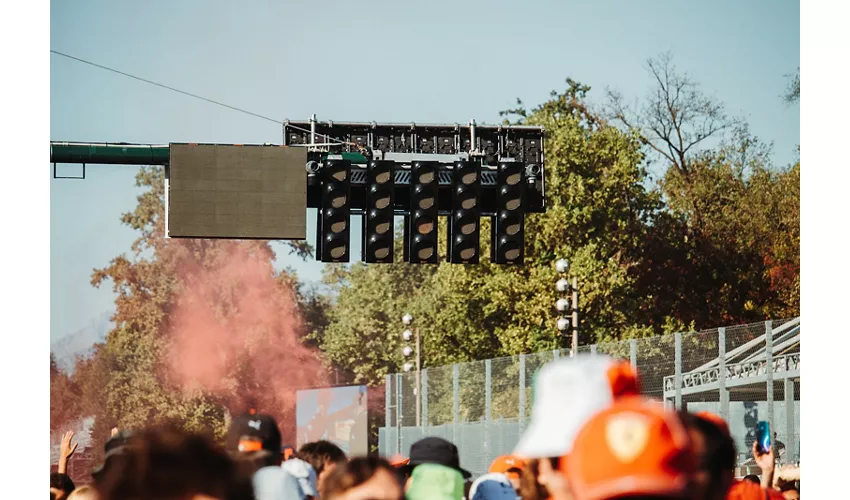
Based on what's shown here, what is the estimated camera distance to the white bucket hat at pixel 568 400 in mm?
3119

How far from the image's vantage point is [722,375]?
68.7 ft

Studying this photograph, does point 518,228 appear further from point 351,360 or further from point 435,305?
point 351,360

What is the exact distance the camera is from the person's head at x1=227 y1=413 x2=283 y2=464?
5848mm

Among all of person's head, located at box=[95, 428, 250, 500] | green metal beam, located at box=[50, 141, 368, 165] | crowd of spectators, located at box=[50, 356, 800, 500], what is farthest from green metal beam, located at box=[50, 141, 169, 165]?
person's head, located at box=[95, 428, 250, 500]

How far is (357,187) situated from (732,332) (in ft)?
22.4

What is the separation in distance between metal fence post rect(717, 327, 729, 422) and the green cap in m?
15.1

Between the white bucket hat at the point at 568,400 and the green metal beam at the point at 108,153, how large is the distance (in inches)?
653

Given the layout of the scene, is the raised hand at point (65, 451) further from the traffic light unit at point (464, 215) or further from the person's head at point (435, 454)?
the traffic light unit at point (464, 215)

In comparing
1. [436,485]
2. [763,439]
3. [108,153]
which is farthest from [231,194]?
[436,485]

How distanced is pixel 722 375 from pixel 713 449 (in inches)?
706

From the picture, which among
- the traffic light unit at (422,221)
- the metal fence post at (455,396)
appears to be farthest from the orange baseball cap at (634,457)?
the metal fence post at (455,396)

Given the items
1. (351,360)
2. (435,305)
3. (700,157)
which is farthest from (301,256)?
(700,157)

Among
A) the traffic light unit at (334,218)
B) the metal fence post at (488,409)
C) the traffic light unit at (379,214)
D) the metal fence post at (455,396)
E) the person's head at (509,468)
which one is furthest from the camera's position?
the metal fence post at (455,396)

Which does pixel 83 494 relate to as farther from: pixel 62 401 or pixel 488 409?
pixel 62 401
